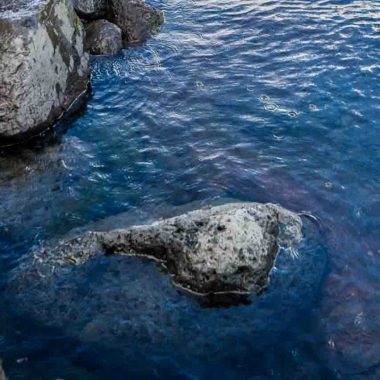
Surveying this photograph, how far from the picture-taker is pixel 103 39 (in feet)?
47.1

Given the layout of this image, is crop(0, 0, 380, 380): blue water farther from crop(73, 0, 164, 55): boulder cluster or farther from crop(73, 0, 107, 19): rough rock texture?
crop(73, 0, 107, 19): rough rock texture

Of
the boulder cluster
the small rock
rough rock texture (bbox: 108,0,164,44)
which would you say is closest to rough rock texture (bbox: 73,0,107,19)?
the boulder cluster

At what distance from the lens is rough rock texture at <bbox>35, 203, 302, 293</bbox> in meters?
7.46

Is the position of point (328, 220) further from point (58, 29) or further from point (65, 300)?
point (58, 29)

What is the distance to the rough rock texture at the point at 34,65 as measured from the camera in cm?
1021

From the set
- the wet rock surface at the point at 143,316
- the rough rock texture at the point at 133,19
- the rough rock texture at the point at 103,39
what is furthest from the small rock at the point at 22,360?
the rough rock texture at the point at 133,19

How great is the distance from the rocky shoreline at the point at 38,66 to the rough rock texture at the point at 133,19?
8.20ft

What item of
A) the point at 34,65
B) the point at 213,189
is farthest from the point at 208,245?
the point at 34,65

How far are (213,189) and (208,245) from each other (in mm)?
2233

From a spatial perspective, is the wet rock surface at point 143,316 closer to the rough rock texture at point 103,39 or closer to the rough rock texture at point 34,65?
the rough rock texture at point 34,65

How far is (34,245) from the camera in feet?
27.5

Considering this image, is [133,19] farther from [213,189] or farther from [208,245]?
[208,245]

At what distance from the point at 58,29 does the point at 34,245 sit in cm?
523

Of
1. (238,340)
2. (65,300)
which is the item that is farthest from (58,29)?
(238,340)
